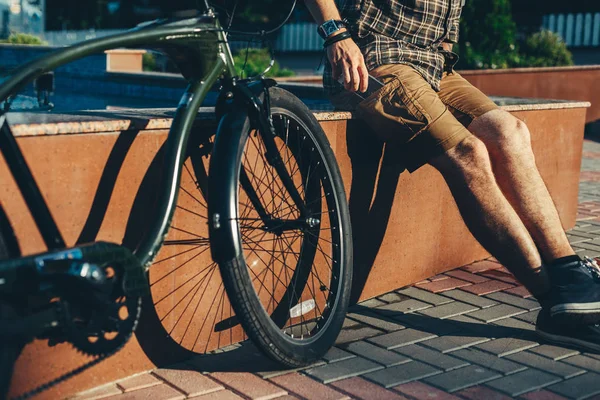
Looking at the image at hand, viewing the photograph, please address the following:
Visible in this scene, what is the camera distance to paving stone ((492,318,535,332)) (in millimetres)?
3545

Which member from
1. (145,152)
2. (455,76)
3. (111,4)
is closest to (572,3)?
A: (111,4)

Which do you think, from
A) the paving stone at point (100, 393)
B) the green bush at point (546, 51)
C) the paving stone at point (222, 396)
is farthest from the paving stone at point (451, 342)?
the green bush at point (546, 51)

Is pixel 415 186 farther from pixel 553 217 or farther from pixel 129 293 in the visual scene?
pixel 129 293

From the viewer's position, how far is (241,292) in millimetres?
2689

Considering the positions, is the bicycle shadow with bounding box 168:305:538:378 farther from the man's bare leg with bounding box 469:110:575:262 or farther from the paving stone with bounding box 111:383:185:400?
the man's bare leg with bounding box 469:110:575:262

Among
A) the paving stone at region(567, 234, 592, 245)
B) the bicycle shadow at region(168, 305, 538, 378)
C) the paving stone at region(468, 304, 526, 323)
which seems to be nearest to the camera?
the bicycle shadow at region(168, 305, 538, 378)

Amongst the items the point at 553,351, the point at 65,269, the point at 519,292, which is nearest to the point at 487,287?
the point at 519,292

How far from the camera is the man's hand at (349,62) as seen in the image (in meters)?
3.28

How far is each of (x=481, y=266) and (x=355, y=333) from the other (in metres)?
1.35

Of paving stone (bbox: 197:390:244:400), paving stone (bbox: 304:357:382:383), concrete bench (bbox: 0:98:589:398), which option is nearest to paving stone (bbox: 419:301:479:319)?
concrete bench (bbox: 0:98:589:398)

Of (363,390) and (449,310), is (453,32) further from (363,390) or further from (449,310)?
(363,390)

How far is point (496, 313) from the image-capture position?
3744mm

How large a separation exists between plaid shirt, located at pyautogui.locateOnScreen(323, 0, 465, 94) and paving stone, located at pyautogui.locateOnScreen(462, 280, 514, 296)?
1023mm

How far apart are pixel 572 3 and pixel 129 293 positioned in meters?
19.8
